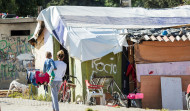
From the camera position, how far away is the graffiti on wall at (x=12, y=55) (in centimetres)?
2181

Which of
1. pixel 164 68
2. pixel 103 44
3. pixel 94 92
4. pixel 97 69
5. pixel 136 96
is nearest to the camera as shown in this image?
pixel 136 96

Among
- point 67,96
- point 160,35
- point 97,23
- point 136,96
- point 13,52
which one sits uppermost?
point 97,23

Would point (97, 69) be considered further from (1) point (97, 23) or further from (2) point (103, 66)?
(1) point (97, 23)

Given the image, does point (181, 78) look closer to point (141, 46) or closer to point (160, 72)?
point (160, 72)

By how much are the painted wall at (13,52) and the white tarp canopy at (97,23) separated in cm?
573

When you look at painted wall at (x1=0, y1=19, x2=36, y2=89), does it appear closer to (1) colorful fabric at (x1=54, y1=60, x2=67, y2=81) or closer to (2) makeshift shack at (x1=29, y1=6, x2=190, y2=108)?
(2) makeshift shack at (x1=29, y1=6, x2=190, y2=108)

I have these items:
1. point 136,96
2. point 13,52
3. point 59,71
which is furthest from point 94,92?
point 13,52

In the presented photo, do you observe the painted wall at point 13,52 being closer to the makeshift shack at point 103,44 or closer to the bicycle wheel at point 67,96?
the makeshift shack at point 103,44

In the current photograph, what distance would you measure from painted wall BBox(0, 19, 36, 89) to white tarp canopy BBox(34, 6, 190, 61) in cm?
573

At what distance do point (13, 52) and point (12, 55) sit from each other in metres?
0.18

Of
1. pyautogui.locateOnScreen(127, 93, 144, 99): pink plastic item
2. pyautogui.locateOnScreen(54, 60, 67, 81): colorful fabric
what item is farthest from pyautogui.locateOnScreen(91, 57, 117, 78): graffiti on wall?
pyautogui.locateOnScreen(54, 60, 67, 81): colorful fabric

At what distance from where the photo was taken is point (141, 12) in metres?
17.4

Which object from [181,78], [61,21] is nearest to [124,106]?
[181,78]

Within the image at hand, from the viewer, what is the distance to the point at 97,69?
14.2 m
